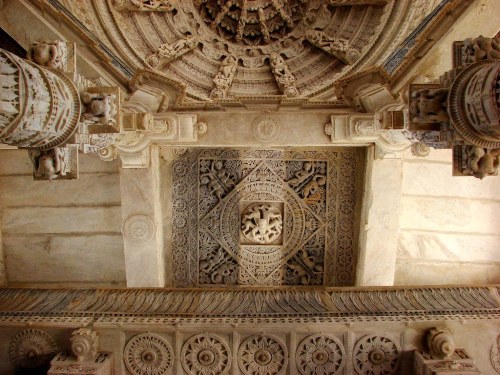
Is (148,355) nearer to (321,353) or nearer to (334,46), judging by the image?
(321,353)

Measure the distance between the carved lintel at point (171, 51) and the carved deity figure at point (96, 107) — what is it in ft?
13.7

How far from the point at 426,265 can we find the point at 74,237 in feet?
16.1

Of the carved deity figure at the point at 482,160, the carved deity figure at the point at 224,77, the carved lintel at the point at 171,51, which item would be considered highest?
the carved lintel at the point at 171,51

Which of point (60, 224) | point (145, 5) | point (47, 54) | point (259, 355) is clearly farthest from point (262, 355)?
point (145, 5)

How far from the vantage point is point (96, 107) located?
2992 mm

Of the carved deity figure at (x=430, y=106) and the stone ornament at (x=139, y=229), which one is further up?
the carved deity figure at (x=430, y=106)

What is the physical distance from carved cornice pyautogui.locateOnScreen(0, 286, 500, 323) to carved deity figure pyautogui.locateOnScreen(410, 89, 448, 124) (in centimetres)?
188

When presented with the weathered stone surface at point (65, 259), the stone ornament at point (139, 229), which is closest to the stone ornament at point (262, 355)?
the stone ornament at point (139, 229)

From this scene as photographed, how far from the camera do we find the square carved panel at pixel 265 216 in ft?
17.7

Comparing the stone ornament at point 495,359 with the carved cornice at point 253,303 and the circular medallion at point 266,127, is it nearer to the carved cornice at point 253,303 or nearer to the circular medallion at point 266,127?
the carved cornice at point 253,303

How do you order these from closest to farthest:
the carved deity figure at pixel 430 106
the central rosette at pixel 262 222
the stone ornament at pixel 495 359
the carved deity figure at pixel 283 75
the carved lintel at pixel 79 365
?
the carved deity figure at pixel 430 106 < the carved lintel at pixel 79 365 < the stone ornament at pixel 495 359 < the central rosette at pixel 262 222 < the carved deity figure at pixel 283 75

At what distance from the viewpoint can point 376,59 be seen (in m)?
6.29

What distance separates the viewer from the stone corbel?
4683 mm

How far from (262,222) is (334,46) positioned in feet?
12.1
